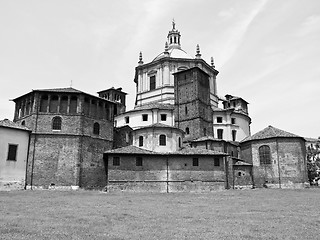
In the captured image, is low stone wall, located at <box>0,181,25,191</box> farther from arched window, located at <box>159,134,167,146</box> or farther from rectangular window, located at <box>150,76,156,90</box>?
rectangular window, located at <box>150,76,156,90</box>

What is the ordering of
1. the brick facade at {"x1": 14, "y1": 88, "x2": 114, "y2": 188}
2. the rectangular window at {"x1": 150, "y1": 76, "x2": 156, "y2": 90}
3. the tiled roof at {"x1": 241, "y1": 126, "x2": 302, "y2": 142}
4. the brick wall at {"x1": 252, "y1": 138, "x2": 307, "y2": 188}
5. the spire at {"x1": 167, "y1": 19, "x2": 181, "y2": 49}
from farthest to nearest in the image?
1. the spire at {"x1": 167, "y1": 19, "x2": 181, "y2": 49}
2. the rectangular window at {"x1": 150, "y1": 76, "x2": 156, "y2": 90}
3. the tiled roof at {"x1": 241, "y1": 126, "x2": 302, "y2": 142}
4. the brick wall at {"x1": 252, "y1": 138, "x2": 307, "y2": 188}
5. the brick facade at {"x1": 14, "y1": 88, "x2": 114, "y2": 188}

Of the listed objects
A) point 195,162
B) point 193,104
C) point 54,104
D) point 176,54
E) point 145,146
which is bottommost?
point 195,162

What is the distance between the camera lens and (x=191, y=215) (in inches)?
580

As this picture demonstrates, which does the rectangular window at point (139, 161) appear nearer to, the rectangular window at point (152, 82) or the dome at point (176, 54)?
the rectangular window at point (152, 82)

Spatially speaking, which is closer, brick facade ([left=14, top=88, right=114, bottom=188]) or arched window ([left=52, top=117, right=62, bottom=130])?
brick facade ([left=14, top=88, right=114, bottom=188])

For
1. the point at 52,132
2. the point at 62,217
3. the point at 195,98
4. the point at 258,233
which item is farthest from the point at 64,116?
the point at 258,233

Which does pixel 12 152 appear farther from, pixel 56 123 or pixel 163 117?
pixel 163 117

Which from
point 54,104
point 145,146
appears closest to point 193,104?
point 145,146

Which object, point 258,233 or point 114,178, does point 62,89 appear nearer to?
point 114,178

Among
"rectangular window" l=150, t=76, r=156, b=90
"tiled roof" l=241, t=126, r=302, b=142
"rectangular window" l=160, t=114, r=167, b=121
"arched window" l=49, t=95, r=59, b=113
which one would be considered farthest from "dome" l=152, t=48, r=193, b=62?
"arched window" l=49, t=95, r=59, b=113

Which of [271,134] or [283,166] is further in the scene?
[271,134]

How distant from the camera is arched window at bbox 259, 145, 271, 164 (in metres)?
41.2

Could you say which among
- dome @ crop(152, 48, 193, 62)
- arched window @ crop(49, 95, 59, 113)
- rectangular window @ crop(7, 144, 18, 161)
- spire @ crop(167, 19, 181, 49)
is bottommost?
rectangular window @ crop(7, 144, 18, 161)

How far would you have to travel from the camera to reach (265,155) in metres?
41.6
